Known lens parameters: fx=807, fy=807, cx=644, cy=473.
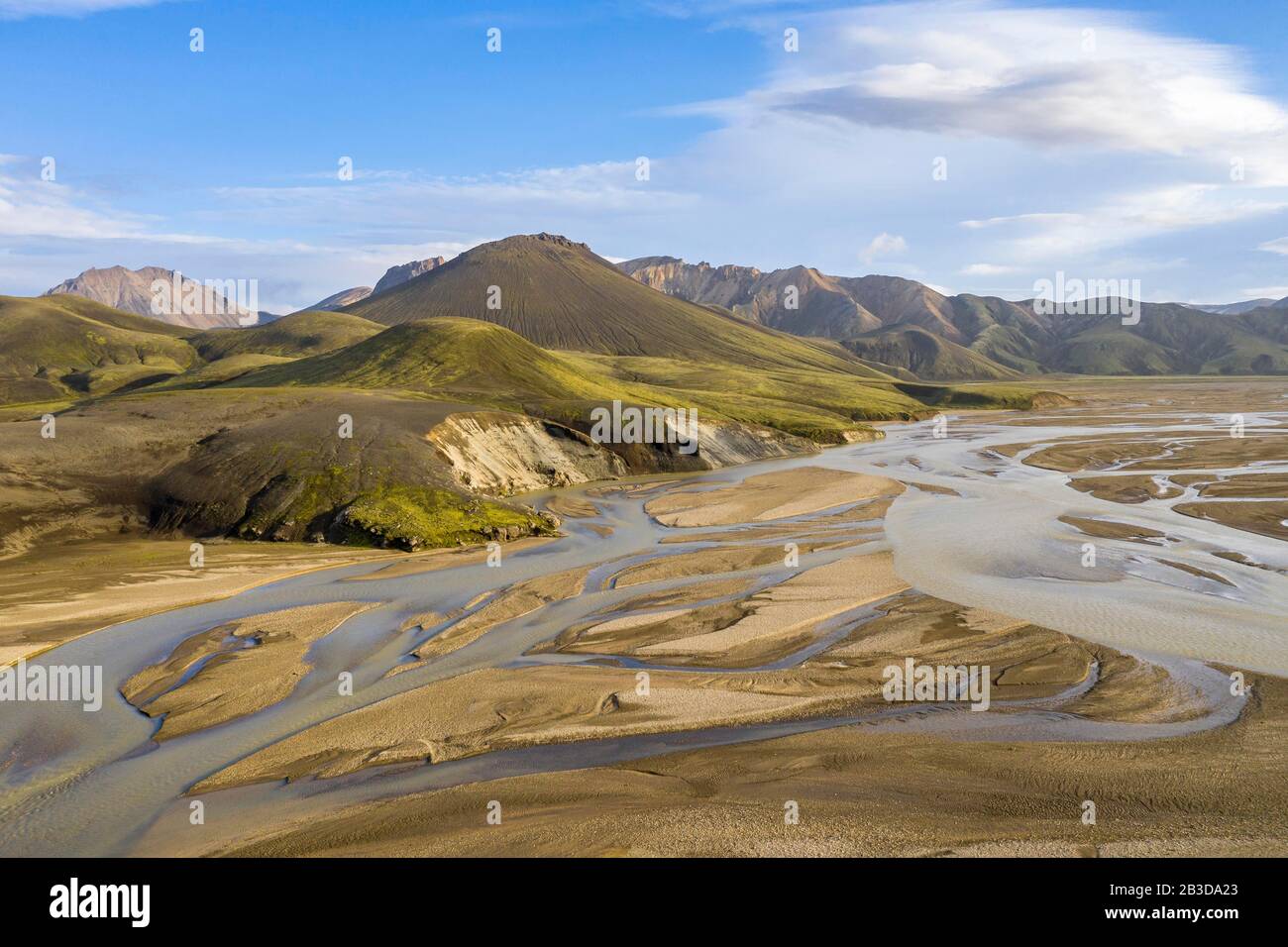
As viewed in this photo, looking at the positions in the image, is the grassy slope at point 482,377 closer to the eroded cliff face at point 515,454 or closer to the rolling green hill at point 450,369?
the rolling green hill at point 450,369

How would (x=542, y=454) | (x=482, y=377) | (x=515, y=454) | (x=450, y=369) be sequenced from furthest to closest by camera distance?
1. (x=450, y=369)
2. (x=482, y=377)
3. (x=542, y=454)
4. (x=515, y=454)

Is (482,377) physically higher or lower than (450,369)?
lower

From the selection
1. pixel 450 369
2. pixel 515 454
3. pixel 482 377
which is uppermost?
pixel 450 369

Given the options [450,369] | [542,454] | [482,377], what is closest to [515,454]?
[542,454]

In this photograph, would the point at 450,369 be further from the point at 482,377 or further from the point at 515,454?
the point at 515,454

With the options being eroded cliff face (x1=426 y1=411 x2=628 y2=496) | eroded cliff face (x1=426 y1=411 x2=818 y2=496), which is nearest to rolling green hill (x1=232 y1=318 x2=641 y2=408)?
eroded cliff face (x1=426 y1=411 x2=628 y2=496)

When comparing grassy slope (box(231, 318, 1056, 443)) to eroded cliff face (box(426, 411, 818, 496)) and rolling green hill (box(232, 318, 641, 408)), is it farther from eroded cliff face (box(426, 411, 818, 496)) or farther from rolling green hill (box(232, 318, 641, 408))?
eroded cliff face (box(426, 411, 818, 496))

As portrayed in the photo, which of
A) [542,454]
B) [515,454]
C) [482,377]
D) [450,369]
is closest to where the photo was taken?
[515,454]

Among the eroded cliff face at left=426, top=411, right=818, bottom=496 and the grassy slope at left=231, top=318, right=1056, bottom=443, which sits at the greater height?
the grassy slope at left=231, top=318, right=1056, bottom=443

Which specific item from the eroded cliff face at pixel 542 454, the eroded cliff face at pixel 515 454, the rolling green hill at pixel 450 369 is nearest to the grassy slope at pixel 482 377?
the rolling green hill at pixel 450 369
